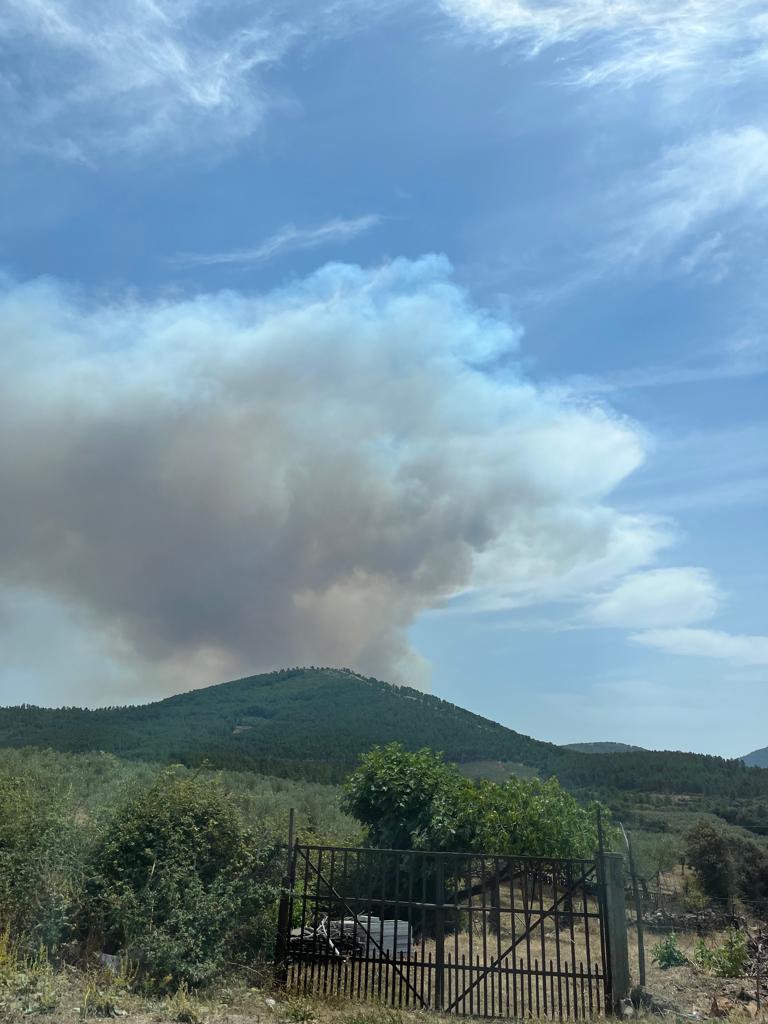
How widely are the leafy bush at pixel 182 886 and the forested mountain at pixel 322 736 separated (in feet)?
128

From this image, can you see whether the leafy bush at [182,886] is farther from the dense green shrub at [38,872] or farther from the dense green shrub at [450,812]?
the dense green shrub at [450,812]

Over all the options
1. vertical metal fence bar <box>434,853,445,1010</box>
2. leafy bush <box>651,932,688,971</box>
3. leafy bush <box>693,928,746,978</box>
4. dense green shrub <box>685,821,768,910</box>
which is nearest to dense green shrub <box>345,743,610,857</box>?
leafy bush <box>651,932,688,971</box>

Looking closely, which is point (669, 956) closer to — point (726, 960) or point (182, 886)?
point (726, 960)

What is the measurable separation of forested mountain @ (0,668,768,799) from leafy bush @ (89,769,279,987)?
128 feet

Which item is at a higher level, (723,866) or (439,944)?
(723,866)

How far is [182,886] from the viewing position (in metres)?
17.3

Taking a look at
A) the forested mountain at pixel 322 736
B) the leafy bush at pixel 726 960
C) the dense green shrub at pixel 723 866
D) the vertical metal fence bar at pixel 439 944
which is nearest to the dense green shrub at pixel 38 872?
the vertical metal fence bar at pixel 439 944

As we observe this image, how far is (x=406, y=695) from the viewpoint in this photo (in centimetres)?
16238

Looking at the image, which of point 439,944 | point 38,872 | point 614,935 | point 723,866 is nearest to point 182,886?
point 38,872

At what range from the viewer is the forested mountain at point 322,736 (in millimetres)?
87000

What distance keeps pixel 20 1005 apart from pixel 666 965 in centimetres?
1428

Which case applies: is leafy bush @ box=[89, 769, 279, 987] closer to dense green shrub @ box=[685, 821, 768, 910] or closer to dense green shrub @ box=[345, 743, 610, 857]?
dense green shrub @ box=[345, 743, 610, 857]

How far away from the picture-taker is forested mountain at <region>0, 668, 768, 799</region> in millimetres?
87000

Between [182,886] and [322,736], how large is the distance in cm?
11371
